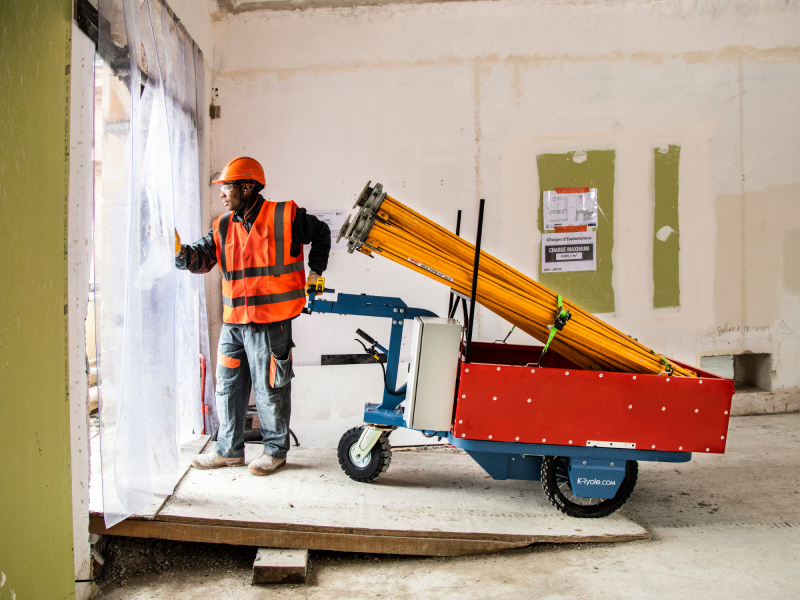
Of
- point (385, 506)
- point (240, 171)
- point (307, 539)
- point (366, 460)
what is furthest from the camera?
point (366, 460)

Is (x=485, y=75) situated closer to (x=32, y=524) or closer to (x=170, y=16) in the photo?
(x=170, y=16)

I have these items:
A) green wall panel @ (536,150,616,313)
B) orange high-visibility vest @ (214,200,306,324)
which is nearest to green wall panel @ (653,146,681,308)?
green wall panel @ (536,150,616,313)

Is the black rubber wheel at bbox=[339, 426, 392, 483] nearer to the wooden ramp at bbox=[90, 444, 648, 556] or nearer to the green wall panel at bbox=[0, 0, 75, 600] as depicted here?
the wooden ramp at bbox=[90, 444, 648, 556]

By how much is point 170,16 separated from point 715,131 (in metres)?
3.57

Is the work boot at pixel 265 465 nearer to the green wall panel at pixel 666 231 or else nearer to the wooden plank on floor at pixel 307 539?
the wooden plank on floor at pixel 307 539

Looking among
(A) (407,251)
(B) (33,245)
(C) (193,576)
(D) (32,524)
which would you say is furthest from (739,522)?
(B) (33,245)

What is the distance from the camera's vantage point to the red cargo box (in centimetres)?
242

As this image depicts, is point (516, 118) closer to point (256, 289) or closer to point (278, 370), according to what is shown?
point (256, 289)

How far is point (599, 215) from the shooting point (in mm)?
3980

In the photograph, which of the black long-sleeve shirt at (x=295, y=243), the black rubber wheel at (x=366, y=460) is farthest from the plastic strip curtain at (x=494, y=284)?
the black rubber wheel at (x=366, y=460)

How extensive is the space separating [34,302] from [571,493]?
2316mm

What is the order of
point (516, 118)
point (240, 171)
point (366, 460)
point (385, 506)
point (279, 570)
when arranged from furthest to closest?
point (516, 118) < point (366, 460) < point (240, 171) < point (385, 506) < point (279, 570)

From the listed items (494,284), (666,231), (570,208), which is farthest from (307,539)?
(666,231)

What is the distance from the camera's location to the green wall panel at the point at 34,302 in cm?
164
